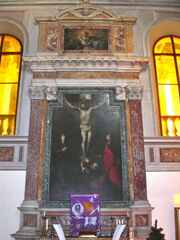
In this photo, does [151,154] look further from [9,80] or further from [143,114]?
[9,80]

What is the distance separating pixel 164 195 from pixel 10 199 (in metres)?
3.94

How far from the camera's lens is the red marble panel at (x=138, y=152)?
294 inches

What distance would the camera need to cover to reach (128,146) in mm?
7883

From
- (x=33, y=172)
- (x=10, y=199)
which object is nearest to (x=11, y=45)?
(x=33, y=172)

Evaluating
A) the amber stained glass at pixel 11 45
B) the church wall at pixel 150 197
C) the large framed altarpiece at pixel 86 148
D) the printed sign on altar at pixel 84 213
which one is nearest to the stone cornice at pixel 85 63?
the large framed altarpiece at pixel 86 148

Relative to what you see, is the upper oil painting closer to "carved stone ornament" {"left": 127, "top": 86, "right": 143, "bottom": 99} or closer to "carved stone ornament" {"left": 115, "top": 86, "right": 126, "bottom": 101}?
"carved stone ornament" {"left": 115, "top": 86, "right": 126, "bottom": 101}

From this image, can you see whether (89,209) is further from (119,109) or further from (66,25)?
(66,25)

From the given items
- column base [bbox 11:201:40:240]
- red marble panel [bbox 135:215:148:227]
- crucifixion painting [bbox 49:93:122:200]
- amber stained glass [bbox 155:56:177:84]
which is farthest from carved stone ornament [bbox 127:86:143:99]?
column base [bbox 11:201:40:240]

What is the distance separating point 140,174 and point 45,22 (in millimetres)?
5463

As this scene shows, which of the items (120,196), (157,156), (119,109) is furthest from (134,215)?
(119,109)

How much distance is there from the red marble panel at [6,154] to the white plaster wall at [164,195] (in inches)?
144

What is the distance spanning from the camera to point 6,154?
801 cm

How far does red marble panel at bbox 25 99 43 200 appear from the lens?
24.5 feet

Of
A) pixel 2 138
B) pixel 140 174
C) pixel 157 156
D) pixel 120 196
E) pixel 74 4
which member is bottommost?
pixel 120 196
